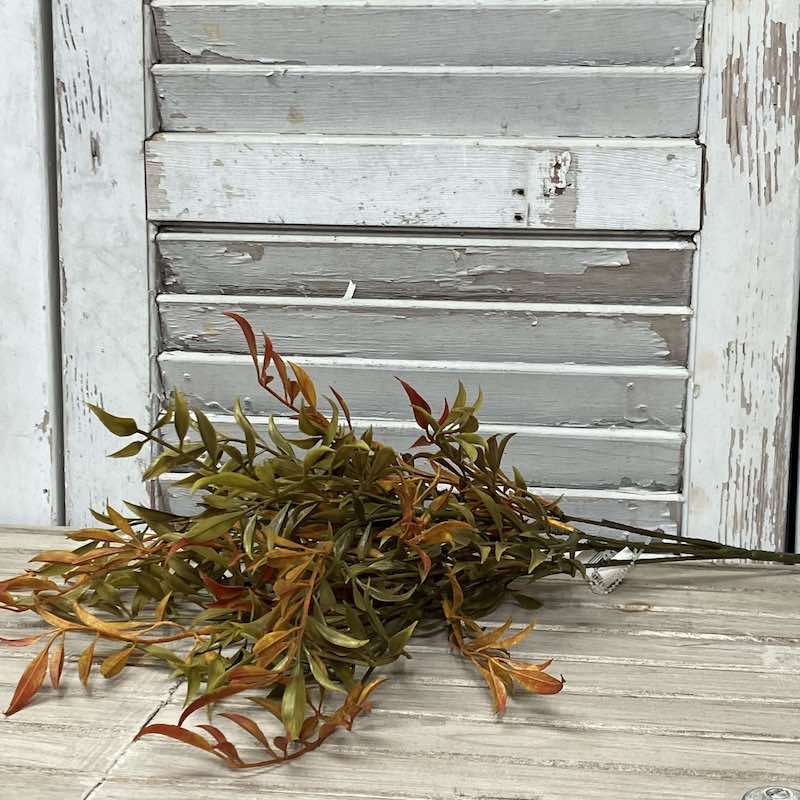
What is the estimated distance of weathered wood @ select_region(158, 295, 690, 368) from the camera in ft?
3.54

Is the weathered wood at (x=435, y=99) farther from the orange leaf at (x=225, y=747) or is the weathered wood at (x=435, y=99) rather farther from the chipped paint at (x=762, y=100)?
the orange leaf at (x=225, y=747)

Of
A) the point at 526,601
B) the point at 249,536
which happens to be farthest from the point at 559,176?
the point at 249,536

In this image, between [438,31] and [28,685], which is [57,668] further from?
[438,31]

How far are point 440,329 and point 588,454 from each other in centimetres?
21

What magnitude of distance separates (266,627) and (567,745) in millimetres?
207

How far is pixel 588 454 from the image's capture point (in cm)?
110

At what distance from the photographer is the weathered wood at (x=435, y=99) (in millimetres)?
1039

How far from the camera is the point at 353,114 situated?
107 cm

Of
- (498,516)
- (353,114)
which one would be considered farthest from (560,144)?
(498,516)

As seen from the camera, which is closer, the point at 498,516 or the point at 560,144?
the point at 498,516

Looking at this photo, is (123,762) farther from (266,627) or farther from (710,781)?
(710,781)

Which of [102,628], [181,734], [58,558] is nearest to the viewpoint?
[181,734]

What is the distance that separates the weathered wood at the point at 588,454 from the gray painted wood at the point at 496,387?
14 millimetres

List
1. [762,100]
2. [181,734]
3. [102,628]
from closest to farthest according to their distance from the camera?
[181,734], [102,628], [762,100]
